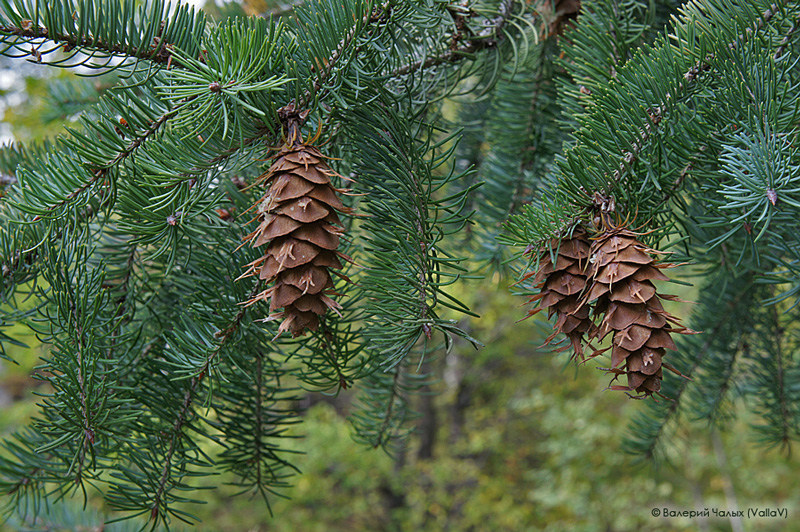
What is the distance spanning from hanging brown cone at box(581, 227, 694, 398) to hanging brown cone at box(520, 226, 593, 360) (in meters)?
0.02

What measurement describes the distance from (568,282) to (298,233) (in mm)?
192

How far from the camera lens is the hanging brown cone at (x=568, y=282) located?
357 millimetres

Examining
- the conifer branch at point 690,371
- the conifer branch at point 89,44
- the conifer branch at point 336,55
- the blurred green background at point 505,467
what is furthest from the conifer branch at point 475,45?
the blurred green background at point 505,467

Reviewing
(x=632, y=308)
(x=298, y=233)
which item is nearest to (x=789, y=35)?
(x=632, y=308)

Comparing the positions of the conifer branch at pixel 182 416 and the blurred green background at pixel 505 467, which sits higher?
the blurred green background at pixel 505 467

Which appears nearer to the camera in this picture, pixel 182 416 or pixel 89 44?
pixel 89 44

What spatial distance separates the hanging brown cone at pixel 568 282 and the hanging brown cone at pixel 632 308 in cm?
2

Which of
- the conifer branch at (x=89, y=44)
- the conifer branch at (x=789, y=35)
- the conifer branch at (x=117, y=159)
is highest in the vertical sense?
the conifer branch at (x=789, y=35)

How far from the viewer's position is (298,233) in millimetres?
329

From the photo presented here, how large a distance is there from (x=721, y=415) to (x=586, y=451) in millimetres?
2250

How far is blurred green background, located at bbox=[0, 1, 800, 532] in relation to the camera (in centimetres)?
265

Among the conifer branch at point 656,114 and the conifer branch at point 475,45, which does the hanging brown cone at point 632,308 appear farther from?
the conifer branch at point 475,45

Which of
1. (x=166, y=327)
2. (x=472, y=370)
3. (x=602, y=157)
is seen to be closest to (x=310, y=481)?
(x=472, y=370)

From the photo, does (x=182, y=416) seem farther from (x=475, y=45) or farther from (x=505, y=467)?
(x=505, y=467)
